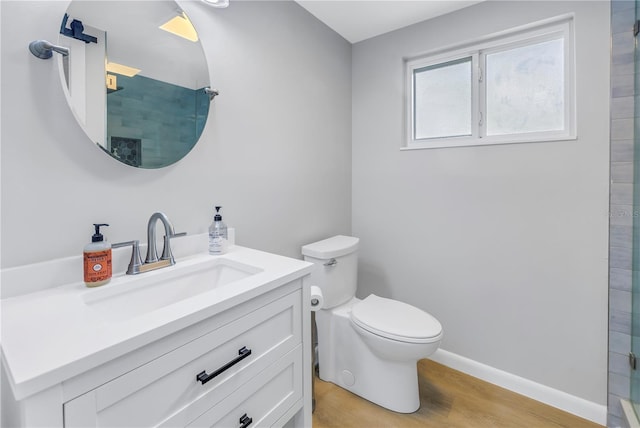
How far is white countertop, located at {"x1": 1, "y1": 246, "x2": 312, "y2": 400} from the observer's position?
1.65ft

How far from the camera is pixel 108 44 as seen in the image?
100 centimetres

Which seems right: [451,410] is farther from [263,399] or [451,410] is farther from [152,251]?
[152,251]

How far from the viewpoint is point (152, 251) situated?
1.05 metres

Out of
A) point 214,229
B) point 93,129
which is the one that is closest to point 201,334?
point 214,229

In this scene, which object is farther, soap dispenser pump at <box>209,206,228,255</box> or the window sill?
the window sill

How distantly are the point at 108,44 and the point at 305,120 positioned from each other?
40.8 inches

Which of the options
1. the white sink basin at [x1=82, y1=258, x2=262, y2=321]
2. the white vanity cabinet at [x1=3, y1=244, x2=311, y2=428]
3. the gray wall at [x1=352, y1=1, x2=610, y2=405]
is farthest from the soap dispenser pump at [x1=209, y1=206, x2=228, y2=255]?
the gray wall at [x1=352, y1=1, x2=610, y2=405]

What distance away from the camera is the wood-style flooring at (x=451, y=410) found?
147cm

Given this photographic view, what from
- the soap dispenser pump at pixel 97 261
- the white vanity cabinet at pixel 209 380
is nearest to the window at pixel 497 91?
the white vanity cabinet at pixel 209 380

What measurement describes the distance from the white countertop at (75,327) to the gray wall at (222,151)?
19 cm

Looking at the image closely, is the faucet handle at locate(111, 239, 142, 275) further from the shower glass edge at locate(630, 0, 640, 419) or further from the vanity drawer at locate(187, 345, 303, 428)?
the shower glass edge at locate(630, 0, 640, 419)

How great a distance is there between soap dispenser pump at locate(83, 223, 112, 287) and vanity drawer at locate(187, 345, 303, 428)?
0.50 m

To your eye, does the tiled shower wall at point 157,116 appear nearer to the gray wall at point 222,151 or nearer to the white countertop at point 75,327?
the gray wall at point 222,151

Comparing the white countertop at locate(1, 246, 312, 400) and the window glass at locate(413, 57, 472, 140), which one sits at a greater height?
the window glass at locate(413, 57, 472, 140)
